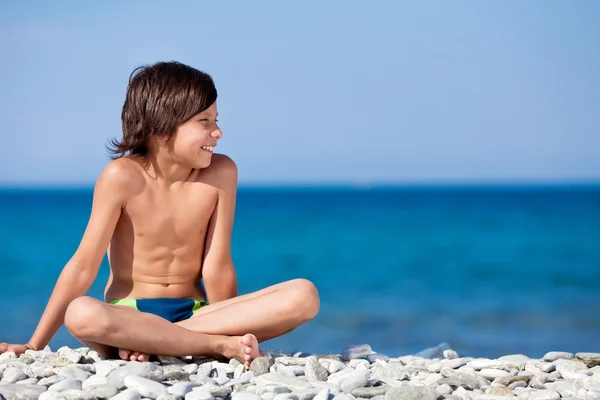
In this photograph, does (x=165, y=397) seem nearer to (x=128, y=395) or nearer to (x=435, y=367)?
(x=128, y=395)

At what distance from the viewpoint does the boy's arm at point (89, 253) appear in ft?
13.1

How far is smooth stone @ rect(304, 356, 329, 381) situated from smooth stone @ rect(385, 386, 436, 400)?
1.43ft

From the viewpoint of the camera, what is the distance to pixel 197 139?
411 cm

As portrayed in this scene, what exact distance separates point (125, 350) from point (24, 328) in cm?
531

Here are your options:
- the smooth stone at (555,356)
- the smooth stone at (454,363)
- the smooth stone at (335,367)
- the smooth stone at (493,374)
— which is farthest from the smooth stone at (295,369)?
the smooth stone at (555,356)

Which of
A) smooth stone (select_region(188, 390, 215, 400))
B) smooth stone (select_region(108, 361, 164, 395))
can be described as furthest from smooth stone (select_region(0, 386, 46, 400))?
smooth stone (select_region(188, 390, 215, 400))

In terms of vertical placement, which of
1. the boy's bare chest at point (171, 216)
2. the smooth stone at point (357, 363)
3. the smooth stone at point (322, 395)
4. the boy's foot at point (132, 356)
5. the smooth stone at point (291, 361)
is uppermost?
the boy's bare chest at point (171, 216)

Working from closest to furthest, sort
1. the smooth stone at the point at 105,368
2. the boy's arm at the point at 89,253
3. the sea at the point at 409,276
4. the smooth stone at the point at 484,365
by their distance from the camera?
the smooth stone at the point at 105,368 < the smooth stone at the point at 484,365 < the boy's arm at the point at 89,253 < the sea at the point at 409,276

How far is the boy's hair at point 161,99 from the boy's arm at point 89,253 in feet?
0.77

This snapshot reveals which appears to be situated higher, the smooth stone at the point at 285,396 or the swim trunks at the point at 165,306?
the swim trunks at the point at 165,306

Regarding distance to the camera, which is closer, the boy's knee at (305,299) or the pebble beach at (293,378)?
the pebble beach at (293,378)

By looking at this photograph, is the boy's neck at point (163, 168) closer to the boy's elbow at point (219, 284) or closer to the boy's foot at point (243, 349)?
the boy's elbow at point (219, 284)

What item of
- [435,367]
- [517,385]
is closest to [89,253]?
[435,367]

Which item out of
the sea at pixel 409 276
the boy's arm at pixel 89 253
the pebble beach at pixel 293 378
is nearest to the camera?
the pebble beach at pixel 293 378
